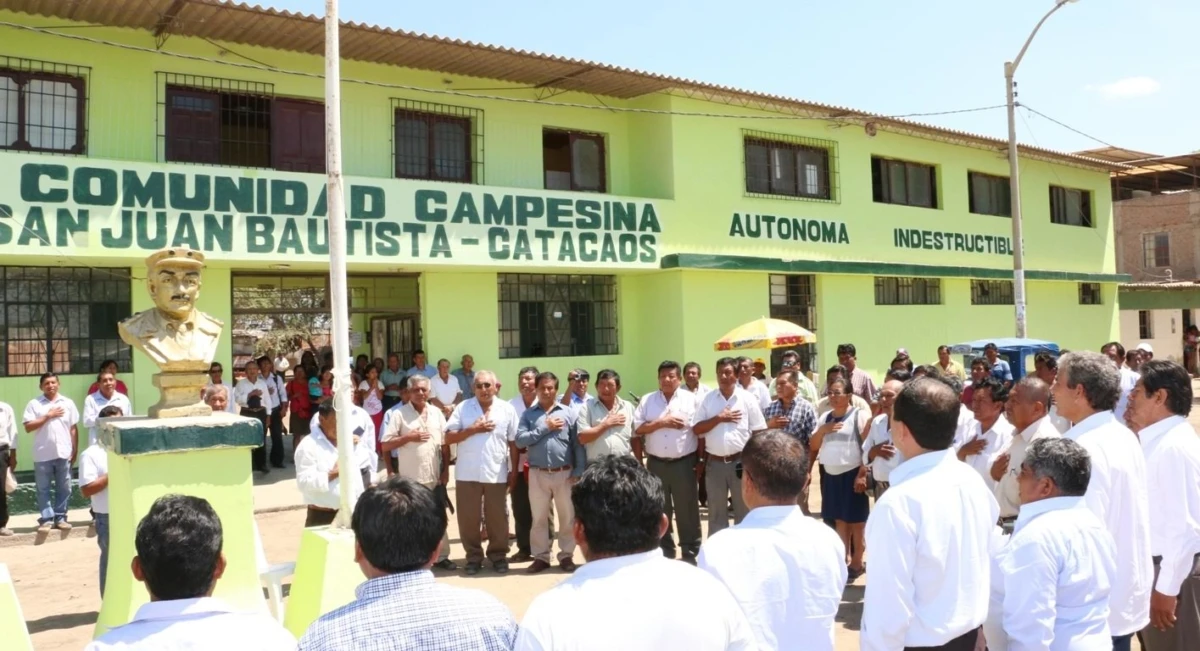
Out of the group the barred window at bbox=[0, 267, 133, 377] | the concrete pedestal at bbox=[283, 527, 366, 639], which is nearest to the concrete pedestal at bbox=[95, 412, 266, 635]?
the concrete pedestal at bbox=[283, 527, 366, 639]

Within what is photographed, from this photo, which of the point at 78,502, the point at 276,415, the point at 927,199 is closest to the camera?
the point at 78,502

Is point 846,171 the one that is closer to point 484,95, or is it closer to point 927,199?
point 927,199

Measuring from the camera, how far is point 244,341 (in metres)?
24.6

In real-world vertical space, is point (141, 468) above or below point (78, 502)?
above

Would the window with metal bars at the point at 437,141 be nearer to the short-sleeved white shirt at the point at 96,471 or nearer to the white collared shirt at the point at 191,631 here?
the short-sleeved white shirt at the point at 96,471

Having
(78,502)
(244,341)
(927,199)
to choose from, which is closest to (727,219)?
(927,199)

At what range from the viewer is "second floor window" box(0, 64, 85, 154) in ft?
33.4

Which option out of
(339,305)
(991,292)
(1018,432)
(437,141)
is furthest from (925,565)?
(991,292)

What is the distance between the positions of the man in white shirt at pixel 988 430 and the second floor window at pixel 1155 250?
31381 millimetres

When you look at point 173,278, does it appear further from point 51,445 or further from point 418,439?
point 51,445

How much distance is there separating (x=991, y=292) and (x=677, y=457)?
50.7 ft

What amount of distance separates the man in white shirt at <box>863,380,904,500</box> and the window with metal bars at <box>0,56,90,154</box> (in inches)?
364

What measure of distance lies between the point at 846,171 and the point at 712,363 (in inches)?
196

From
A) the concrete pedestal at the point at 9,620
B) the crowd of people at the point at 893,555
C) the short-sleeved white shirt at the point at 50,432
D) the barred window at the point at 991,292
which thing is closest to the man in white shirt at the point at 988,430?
the crowd of people at the point at 893,555
